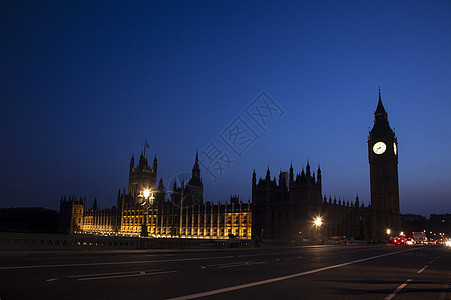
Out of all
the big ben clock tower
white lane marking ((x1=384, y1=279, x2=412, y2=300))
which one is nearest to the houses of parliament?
the big ben clock tower

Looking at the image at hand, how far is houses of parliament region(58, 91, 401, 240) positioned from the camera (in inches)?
3462

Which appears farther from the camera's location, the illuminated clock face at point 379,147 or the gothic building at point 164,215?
the illuminated clock face at point 379,147

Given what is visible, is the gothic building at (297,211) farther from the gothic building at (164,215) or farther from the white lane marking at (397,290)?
the white lane marking at (397,290)

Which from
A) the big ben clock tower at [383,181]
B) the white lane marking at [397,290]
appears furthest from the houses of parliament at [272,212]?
the white lane marking at [397,290]

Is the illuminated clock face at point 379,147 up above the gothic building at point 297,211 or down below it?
above

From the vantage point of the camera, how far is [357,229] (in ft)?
343

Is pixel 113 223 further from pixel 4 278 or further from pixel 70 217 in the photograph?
pixel 4 278

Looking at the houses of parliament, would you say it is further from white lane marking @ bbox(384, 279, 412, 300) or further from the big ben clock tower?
white lane marking @ bbox(384, 279, 412, 300)

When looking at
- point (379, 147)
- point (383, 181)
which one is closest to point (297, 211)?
point (383, 181)

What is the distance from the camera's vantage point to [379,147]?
123188mm

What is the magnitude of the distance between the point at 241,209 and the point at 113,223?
214ft

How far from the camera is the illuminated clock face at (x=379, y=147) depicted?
122 meters

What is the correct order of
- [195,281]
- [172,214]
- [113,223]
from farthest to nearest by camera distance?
1. [113,223]
2. [172,214]
3. [195,281]

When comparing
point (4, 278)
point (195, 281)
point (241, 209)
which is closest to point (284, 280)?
point (195, 281)
